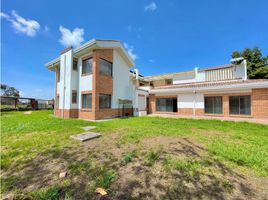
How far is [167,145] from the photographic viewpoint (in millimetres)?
5086

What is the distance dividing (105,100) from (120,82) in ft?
10.2

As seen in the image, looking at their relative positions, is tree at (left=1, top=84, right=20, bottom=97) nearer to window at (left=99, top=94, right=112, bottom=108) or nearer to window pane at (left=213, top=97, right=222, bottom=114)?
window at (left=99, top=94, right=112, bottom=108)

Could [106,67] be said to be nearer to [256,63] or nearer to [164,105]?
[164,105]

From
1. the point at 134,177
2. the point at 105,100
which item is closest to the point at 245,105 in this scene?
the point at 105,100

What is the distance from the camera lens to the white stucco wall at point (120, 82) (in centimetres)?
1363

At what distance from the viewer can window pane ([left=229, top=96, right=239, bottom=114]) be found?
466 inches

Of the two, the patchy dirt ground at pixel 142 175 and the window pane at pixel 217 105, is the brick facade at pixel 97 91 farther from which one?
the window pane at pixel 217 105

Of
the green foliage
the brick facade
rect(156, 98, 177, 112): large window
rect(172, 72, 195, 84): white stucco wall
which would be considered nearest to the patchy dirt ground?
the green foliage

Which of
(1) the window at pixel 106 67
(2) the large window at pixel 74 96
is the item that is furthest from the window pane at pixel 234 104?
(2) the large window at pixel 74 96

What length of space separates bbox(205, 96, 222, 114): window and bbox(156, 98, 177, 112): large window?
11.0 feet

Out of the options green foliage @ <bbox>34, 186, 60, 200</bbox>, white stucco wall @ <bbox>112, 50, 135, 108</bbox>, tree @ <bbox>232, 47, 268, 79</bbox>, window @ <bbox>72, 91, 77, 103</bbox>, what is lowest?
green foliage @ <bbox>34, 186, 60, 200</bbox>

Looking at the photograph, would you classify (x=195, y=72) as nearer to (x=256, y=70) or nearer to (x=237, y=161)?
(x=256, y=70)

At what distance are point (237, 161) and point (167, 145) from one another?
2.15 m

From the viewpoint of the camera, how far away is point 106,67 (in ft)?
41.9
